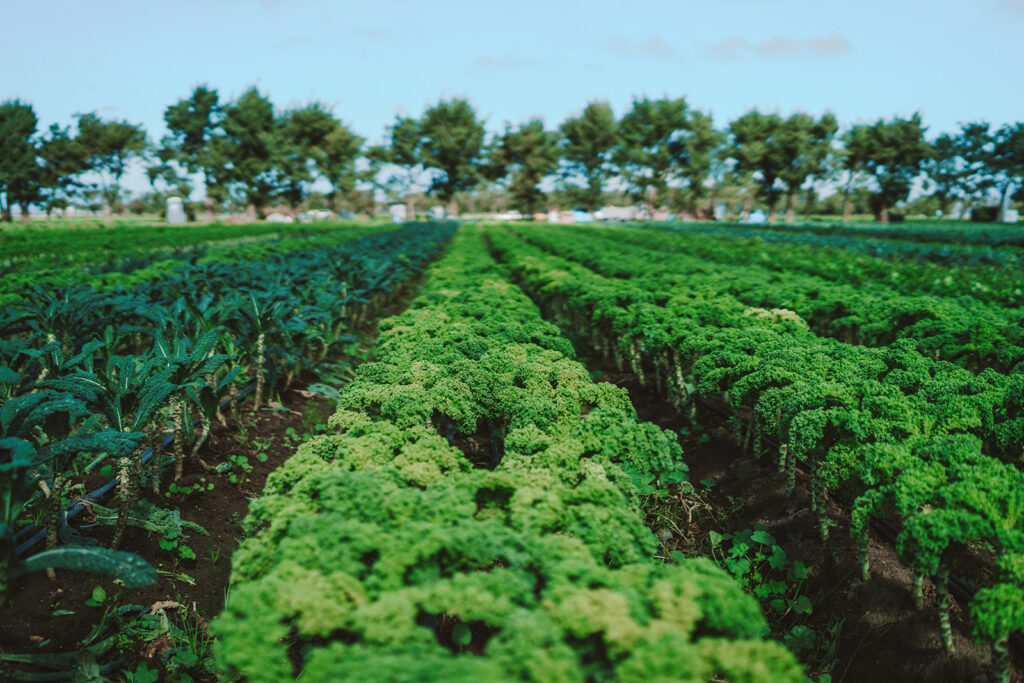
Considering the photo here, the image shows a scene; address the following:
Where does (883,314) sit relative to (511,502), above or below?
above

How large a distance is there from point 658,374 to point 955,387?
10.7 feet

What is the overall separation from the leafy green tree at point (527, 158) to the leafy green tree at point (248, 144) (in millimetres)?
29991

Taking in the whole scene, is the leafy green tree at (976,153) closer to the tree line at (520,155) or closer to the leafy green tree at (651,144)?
the tree line at (520,155)

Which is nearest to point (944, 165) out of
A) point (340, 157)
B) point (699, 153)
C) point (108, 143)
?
point (699, 153)

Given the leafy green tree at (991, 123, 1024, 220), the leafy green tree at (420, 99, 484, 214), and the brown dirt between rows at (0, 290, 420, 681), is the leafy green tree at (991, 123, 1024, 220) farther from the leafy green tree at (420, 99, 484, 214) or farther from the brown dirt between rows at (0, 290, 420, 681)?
the brown dirt between rows at (0, 290, 420, 681)

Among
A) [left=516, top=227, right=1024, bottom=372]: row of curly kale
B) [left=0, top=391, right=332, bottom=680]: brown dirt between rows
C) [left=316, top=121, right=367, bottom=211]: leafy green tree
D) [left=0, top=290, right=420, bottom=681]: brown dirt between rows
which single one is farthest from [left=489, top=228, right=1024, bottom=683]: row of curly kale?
[left=316, top=121, right=367, bottom=211]: leafy green tree

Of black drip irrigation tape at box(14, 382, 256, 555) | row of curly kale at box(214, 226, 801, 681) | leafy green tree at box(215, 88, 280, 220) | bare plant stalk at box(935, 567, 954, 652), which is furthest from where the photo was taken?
leafy green tree at box(215, 88, 280, 220)

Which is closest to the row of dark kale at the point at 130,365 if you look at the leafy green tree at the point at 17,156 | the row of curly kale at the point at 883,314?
the row of curly kale at the point at 883,314

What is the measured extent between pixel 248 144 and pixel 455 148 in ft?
82.9

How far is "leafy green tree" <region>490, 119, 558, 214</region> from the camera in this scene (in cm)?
7944

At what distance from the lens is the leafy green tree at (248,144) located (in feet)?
192

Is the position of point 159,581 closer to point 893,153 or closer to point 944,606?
point 944,606

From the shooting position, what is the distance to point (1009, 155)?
60250 mm

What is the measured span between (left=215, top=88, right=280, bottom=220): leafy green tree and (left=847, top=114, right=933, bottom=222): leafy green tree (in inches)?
2599
